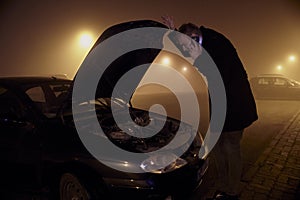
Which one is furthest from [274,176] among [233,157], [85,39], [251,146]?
[85,39]

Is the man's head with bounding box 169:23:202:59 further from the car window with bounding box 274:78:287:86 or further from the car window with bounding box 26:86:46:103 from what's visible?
the car window with bounding box 274:78:287:86

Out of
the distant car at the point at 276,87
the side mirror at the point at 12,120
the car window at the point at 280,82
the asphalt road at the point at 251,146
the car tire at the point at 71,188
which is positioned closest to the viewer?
the car tire at the point at 71,188

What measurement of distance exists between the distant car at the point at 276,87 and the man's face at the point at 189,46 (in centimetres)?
1775

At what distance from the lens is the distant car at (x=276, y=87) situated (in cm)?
Answer: 1847

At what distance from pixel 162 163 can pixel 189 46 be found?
119 cm

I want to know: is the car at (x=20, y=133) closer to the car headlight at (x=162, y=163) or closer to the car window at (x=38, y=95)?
the car window at (x=38, y=95)

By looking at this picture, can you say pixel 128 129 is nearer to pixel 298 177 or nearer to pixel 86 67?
pixel 86 67

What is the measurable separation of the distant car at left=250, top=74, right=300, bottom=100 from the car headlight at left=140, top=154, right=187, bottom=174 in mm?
17905

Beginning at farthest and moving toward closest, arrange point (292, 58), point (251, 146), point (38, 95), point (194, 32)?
point (292, 58)
point (251, 146)
point (38, 95)
point (194, 32)

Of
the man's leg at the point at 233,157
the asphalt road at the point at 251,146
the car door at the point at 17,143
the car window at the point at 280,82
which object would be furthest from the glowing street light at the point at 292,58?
the car door at the point at 17,143

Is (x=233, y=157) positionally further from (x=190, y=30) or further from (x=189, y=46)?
(x=190, y=30)

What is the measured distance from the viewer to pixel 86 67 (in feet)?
10.8

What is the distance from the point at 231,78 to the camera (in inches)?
115

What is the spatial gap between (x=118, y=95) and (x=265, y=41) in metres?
46.2
